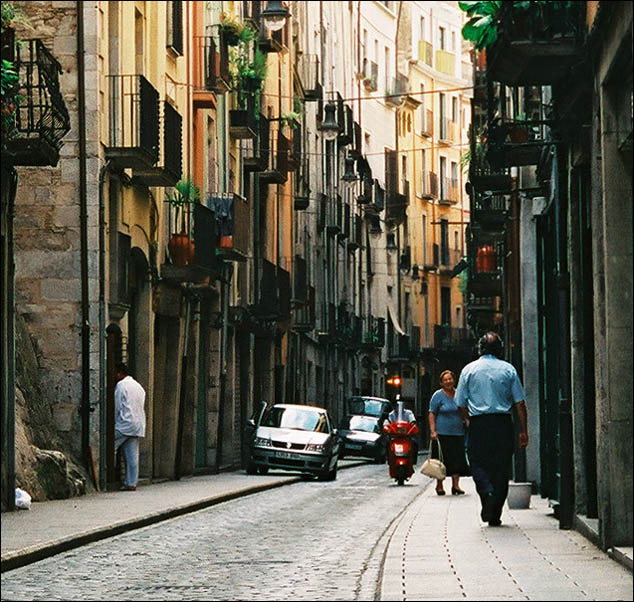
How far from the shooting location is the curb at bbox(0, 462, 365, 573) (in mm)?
13477

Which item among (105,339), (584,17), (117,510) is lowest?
(117,510)

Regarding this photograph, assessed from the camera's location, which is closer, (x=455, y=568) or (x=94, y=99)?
(x=455, y=568)

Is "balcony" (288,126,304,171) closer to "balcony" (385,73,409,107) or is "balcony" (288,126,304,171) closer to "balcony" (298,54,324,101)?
"balcony" (298,54,324,101)

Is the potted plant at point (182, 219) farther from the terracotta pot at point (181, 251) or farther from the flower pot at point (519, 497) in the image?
the flower pot at point (519, 497)

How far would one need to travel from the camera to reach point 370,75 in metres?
75.8

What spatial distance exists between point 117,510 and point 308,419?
15816 millimetres

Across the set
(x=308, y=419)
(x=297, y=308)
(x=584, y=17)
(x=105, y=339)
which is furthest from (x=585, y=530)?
(x=297, y=308)

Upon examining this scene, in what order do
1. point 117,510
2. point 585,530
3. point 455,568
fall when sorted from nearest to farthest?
point 455,568
point 585,530
point 117,510

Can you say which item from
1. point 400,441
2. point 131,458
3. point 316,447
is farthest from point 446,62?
point 131,458

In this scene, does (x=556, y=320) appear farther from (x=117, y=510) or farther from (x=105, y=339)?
(x=105, y=339)

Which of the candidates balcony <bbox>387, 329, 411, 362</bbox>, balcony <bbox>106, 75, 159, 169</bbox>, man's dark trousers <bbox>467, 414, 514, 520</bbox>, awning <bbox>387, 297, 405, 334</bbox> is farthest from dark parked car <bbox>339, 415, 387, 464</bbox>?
man's dark trousers <bbox>467, 414, 514, 520</bbox>

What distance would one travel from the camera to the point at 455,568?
1150 centimetres

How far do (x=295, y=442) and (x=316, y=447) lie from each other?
55cm

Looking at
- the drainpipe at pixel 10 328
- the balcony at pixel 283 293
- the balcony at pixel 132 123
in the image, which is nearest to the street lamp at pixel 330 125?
the balcony at pixel 283 293
